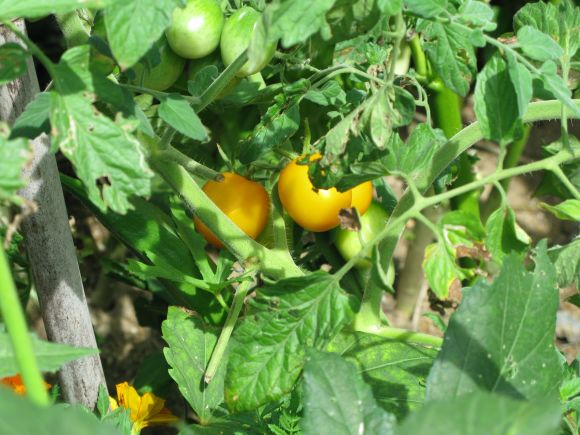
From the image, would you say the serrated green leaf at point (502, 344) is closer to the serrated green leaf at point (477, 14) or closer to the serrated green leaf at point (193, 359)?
the serrated green leaf at point (477, 14)

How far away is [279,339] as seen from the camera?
0.68 meters

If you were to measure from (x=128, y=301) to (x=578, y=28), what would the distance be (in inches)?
42.7

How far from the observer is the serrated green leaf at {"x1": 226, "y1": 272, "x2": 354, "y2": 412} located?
652 millimetres

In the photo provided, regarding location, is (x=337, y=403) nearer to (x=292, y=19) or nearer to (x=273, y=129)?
(x=292, y=19)

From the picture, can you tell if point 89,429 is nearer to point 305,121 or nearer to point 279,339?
point 279,339

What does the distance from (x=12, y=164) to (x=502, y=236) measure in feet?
1.35

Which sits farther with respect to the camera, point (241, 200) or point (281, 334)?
point (241, 200)

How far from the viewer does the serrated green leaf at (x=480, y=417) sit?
384 millimetres

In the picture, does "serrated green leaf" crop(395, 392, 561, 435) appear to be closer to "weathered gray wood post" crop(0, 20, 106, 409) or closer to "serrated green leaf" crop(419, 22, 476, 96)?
"serrated green leaf" crop(419, 22, 476, 96)

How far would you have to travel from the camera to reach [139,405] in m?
0.99

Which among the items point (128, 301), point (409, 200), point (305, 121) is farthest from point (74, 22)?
point (128, 301)

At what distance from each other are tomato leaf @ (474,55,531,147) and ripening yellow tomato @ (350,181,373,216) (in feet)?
1.00

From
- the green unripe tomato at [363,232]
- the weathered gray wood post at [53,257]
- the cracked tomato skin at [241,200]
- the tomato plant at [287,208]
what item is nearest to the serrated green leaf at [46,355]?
the tomato plant at [287,208]

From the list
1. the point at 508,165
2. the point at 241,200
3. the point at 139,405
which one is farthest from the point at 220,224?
the point at 508,165
